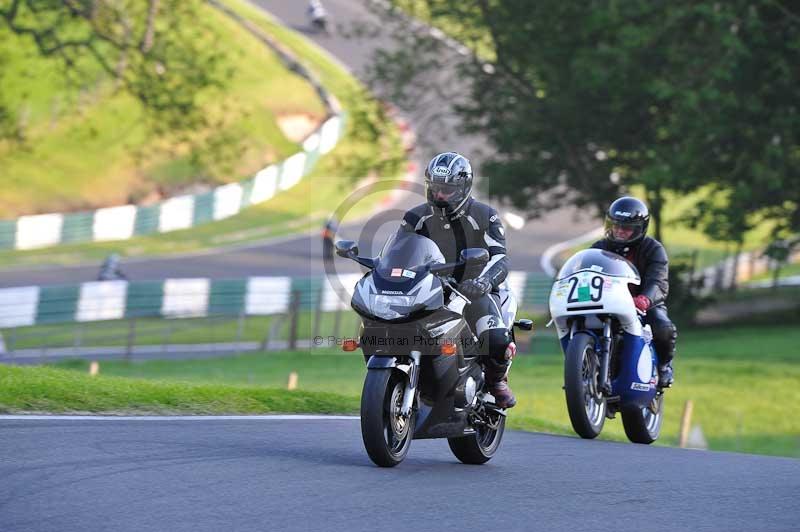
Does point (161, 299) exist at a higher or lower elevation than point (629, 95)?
lower

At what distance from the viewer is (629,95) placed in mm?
36281

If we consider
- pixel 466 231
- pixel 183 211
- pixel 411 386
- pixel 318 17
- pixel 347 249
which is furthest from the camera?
pixel 318 17

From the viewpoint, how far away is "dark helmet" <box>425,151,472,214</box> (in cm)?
897

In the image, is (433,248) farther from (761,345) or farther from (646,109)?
(646,109)

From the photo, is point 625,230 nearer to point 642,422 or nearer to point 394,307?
point 642,422

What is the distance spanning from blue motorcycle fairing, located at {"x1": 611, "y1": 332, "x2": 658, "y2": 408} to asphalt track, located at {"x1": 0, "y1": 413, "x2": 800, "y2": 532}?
2.12 meters

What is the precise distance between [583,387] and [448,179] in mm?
3420

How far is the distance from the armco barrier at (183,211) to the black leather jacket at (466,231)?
34953mm

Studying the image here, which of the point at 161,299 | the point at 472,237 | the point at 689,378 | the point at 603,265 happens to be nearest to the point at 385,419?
the point at 472,237

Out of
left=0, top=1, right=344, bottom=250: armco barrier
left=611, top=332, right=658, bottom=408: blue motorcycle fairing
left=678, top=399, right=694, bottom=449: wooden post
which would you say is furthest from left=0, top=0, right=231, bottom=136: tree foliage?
left=611, top=332, right=658, bottom=408: blue motorcycle fairing

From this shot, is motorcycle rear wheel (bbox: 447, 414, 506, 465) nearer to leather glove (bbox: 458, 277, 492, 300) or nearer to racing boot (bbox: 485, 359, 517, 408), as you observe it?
racing boot (bbox: 485, 359, 517, 408)

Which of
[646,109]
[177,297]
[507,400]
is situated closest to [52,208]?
[177,297]

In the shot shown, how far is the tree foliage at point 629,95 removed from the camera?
33.4 metres

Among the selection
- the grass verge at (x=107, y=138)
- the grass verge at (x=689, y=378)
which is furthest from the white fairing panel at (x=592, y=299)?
the grass verge at (x=107, y=138)
